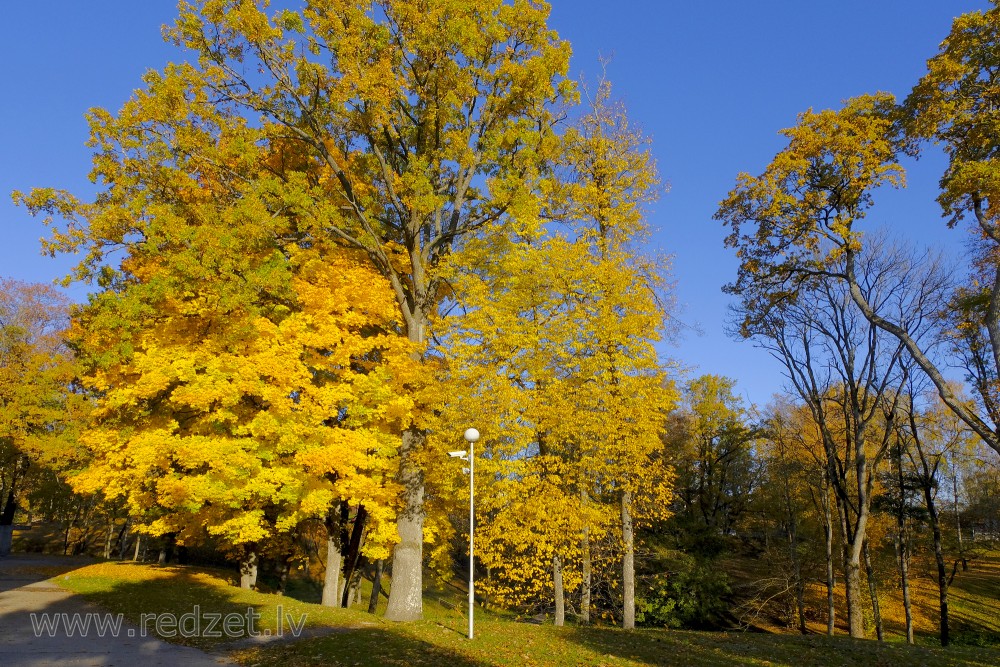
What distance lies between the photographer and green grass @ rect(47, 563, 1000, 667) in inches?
333

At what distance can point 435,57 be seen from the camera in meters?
14.1

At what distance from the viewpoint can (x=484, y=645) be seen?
9578 millimetres

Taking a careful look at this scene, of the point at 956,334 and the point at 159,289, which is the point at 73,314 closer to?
the point at 159,289

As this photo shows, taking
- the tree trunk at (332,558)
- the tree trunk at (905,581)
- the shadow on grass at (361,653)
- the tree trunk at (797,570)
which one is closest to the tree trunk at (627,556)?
the shadow on grass at (361,653)

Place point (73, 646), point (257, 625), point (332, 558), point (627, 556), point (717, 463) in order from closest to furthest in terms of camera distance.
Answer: point (73, 646)
point (257, 625)
point (627, 556)
point (332, 558)
point (717, 463)

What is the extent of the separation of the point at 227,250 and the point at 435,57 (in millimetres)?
6859

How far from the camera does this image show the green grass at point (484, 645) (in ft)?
27.7

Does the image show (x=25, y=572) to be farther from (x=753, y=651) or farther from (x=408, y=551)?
(x=753, y=651)

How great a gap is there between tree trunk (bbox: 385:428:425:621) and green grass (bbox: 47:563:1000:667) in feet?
2.29

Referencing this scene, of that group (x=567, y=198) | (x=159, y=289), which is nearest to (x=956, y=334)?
(x=567, y=198)

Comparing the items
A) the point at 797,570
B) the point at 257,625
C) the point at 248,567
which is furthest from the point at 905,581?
the point at 248,567

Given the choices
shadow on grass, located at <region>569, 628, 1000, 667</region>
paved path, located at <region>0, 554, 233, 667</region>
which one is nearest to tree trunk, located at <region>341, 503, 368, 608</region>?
paved path, located at <region>0, 554, 233, 667</region>

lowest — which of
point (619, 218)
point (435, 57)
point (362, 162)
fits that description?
point (619, 218)

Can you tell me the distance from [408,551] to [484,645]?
376cm
